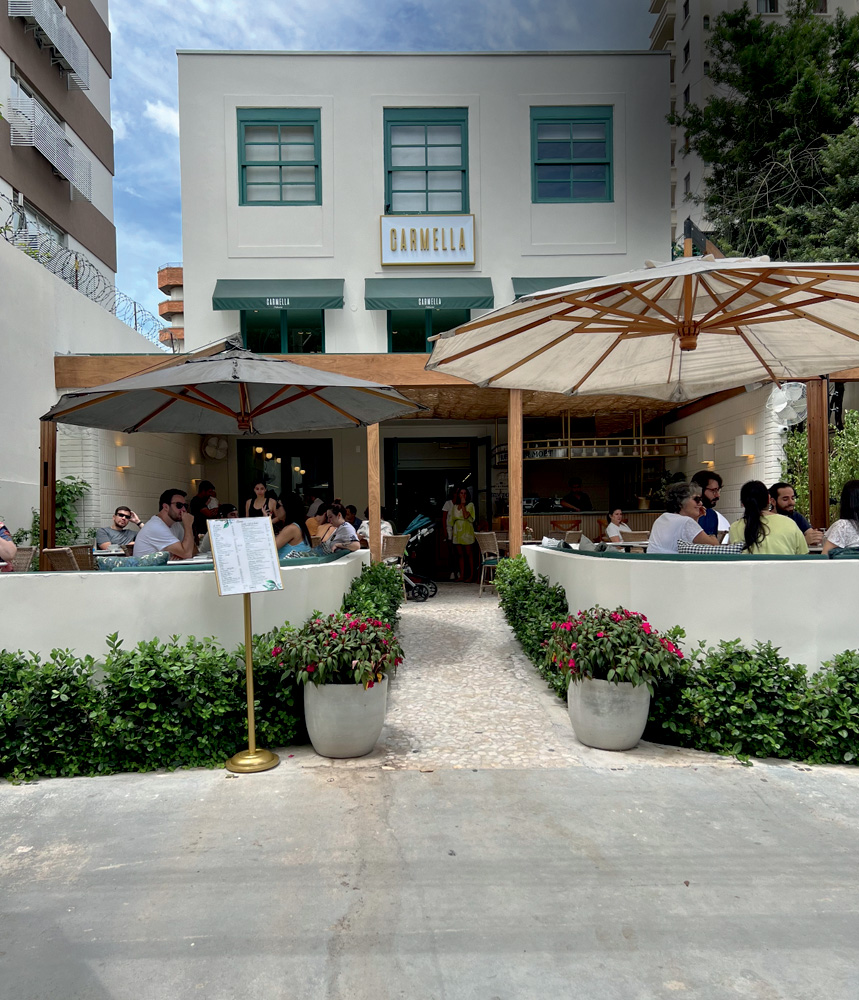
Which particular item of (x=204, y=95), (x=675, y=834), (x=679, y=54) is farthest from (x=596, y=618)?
(x=679, y=54)

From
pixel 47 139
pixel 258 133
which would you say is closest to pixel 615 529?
pixel 258 133

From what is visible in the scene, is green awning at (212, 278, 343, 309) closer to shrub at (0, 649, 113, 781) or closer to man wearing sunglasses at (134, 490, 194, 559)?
man wearing sunglasses at (134, 490, 194, 559)

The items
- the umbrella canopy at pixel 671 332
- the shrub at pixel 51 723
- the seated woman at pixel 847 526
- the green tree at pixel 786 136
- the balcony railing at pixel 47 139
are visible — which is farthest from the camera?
the green tree at pixel 786 136

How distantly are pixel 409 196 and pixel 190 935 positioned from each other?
43.0 ft

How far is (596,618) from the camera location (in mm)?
4625

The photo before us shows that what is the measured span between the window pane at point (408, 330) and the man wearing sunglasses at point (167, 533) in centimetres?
795

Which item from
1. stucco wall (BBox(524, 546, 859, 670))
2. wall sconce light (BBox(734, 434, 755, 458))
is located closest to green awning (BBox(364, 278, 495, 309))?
wall sconce light (BBox(734, 434, 755, 458))

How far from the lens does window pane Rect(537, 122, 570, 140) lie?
1383 centimetres

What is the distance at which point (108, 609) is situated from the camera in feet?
15.4

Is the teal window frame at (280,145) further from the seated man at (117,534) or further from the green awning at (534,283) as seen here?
the seated man at (117,534)

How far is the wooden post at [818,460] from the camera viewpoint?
9.05m

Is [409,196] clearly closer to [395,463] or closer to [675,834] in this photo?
[395,463]

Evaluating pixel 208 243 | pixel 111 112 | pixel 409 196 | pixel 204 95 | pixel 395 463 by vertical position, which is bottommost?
pixel 395 463

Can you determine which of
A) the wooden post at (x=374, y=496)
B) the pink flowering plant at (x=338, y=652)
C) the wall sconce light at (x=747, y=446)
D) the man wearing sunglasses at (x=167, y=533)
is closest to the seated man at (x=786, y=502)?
the pink flowering plant at (x=338, y=652)
